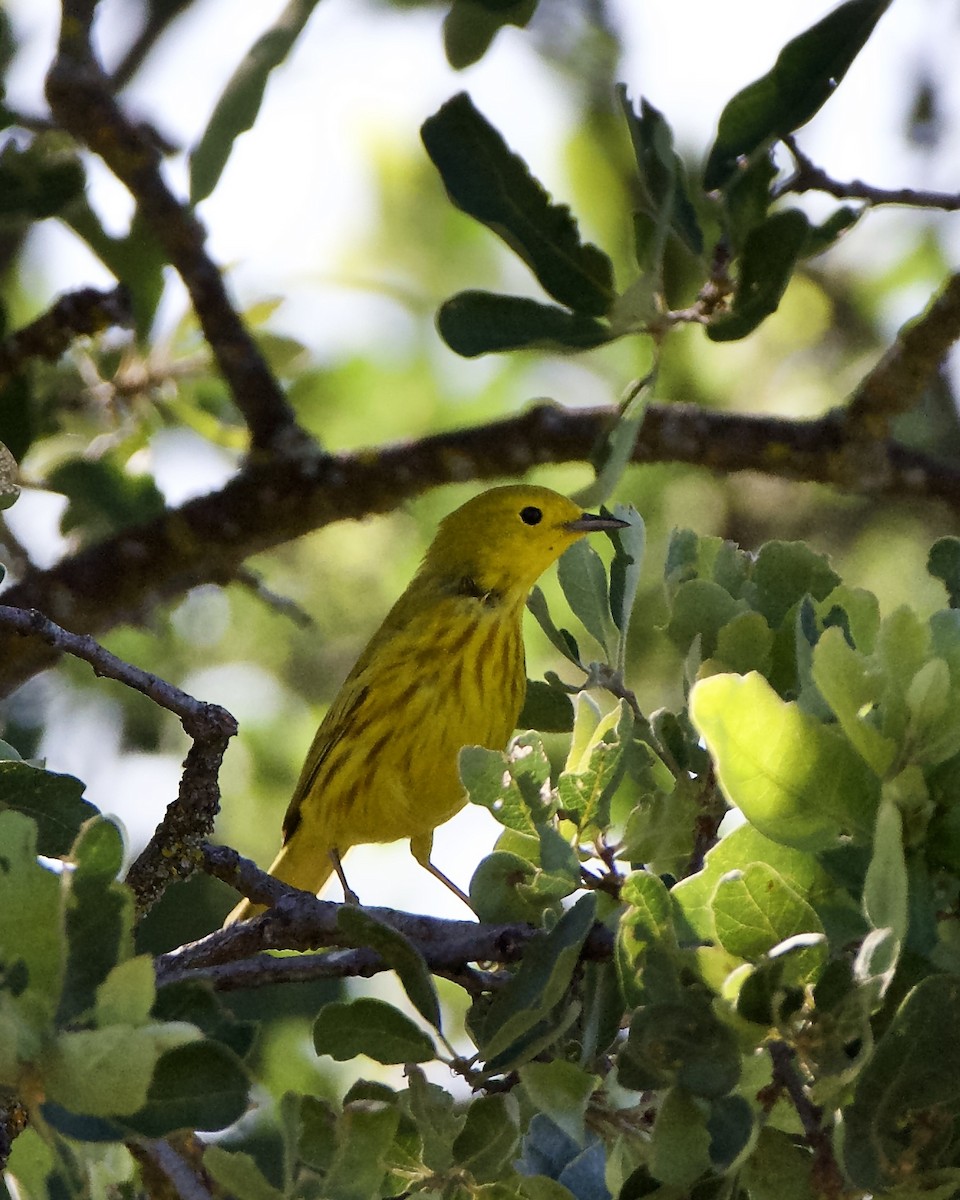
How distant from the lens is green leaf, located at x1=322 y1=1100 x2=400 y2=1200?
1859 millimetres

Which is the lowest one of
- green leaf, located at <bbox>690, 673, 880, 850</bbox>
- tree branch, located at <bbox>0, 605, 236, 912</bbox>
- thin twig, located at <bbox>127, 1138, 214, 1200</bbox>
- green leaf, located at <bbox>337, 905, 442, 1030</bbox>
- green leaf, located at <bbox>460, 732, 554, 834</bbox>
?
thin twig, located at <bbox>127, 1138, 214, 1200</bbox>

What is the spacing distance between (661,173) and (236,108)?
0.82 metres

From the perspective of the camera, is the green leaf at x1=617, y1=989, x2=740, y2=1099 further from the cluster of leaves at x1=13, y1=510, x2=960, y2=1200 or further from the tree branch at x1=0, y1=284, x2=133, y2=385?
the tree branch at x1=0, y1=284, x2=133, y2=385

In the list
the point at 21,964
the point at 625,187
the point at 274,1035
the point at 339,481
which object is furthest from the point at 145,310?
the point at 21,964

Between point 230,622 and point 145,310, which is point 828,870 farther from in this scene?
point 230,622

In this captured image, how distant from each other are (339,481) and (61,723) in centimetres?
184

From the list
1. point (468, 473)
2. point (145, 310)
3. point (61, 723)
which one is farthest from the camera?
point (61, 723)

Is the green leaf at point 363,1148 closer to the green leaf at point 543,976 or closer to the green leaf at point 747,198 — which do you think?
the green leaf at point 543,976

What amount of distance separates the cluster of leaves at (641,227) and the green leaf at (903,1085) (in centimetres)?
169

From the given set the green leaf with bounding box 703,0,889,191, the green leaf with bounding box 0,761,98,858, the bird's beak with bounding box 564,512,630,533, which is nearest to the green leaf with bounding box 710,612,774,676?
the green leaf with bounding box 0,761,98,858

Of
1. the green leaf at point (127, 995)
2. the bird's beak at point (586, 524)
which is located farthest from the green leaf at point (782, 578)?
the bird's beak at point (586, 524)

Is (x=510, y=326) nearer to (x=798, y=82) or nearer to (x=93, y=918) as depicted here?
(x=798, y=82)

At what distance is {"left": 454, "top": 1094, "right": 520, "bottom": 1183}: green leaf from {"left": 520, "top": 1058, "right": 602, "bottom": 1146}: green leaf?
6 cm

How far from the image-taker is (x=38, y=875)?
1559 mm
